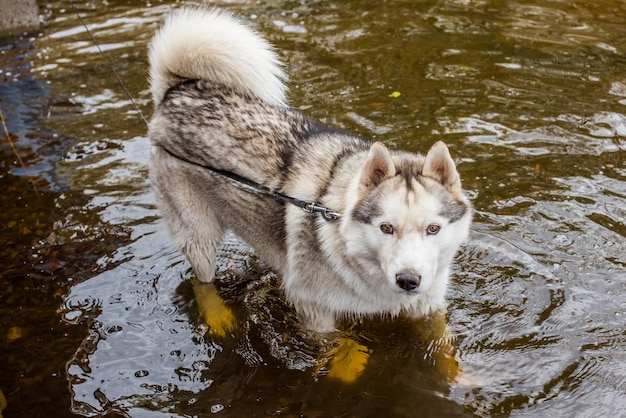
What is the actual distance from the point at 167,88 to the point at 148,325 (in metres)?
1.87

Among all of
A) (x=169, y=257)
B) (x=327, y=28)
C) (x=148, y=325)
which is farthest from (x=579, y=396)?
(x=327, y=28)

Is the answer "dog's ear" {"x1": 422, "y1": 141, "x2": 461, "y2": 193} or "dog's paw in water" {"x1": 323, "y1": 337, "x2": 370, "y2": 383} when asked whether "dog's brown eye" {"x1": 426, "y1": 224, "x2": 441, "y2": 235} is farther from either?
"dog's paw in water" {"x1": 323, "y1": 337, "x2": 370, "y2": 383}

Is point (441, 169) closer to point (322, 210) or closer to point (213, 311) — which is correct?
point (322, 210)

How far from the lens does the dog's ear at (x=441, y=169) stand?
3576mm

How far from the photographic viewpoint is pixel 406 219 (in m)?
3.42

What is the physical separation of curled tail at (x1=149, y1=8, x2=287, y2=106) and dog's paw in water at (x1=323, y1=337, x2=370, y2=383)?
1884 mm

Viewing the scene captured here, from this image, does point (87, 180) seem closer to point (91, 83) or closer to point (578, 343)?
point (91, 83)

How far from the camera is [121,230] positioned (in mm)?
5820

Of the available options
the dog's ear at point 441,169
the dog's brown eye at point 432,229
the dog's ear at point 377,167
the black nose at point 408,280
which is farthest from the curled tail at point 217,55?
the black nose at point 408,280

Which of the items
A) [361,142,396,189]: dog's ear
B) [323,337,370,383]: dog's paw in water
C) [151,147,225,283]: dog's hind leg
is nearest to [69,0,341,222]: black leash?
[151,147,225,283]: dog's hind leg

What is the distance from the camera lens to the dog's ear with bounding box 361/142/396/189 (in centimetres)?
356

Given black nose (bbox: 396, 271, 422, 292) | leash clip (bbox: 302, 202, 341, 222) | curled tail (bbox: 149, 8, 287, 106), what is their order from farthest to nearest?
curled tail (bbox: 149, 8, 287, 106), leash clip (bbox: 302, 202, 341, 222), black nose (bbox: 396, 271, 422, 292)

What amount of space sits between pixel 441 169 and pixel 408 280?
0.76 meters

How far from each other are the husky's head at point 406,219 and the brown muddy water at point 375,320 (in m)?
0.92
